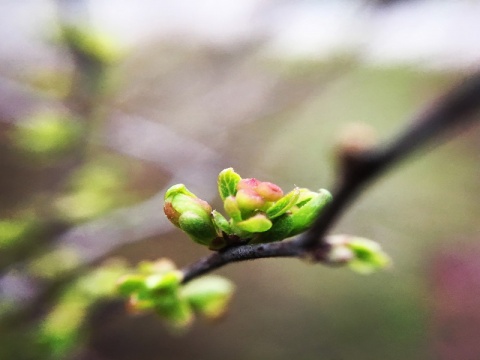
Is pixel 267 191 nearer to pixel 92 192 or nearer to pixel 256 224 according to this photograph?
pixel 256 224

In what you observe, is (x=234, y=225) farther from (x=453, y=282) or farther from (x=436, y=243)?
(x=436, y=243)

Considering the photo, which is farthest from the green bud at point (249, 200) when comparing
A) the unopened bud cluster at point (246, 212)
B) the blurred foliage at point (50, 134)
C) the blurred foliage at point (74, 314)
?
the blurred foliage at point (50, 134)

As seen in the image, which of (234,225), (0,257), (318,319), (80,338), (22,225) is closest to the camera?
(234,225)

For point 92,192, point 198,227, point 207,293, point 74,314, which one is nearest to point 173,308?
point 207,293

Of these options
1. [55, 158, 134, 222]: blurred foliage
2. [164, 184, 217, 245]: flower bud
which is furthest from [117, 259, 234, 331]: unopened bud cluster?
[55, 158, 134, 222]: blurred foliage

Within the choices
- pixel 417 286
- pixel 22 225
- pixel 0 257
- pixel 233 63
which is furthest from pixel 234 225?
pixel 417 286

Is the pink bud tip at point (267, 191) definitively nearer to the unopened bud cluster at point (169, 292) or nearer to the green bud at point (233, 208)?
the green bud at point (233, 208)
